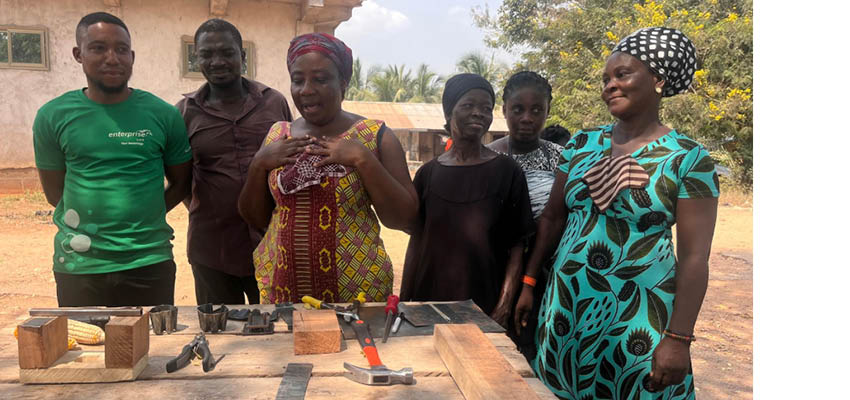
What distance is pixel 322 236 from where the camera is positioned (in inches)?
81.6

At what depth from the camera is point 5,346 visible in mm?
1602

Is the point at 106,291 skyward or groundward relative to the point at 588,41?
groundward

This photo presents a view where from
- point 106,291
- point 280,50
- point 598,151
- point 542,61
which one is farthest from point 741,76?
point 106,291

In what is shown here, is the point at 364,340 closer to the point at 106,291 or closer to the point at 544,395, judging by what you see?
the point at 544,395

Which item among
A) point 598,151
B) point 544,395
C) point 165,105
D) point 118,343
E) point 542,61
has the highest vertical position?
point 542,61

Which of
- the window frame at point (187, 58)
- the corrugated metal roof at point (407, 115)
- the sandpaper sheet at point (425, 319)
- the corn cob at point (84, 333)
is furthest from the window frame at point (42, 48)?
the corrugated metal roof at point (407, 115)

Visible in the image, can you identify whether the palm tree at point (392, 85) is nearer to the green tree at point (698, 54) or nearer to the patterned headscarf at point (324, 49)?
the green tree at point (698, 54)

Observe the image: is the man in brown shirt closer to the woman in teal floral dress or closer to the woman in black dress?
the woman in black dress

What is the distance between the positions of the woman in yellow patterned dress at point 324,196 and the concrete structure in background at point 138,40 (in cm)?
787

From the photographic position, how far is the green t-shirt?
2344 millimetres

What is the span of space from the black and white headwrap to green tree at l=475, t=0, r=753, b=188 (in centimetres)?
1248

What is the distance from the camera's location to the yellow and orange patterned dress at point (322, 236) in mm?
2072

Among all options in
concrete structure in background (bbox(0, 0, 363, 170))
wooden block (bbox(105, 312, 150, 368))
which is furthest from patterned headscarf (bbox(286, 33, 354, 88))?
concrete structure in background (bbox(0, 0, 363, 170))

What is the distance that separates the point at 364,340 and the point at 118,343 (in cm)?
57
